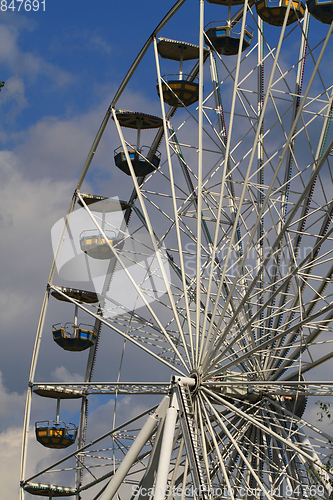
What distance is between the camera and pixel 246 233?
21062 millimetres

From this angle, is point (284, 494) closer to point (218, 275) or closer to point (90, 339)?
point (218, 275)

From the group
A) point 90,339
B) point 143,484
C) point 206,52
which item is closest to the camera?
point 143,484

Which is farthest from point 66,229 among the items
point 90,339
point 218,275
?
point 218,275

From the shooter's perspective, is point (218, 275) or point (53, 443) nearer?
point (218, 275)

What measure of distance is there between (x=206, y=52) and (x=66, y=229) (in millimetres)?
7703

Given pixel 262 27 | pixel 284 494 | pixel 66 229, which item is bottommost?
pixel 284 494

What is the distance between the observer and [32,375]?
23.6 meters

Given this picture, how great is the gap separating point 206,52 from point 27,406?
13.0 meters

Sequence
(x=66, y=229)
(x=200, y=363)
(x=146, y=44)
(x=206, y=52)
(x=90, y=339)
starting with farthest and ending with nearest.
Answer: (x=90, y=339) < (x=66, y=229) < (x=206, y=52) < (x=146, y=44) < (x=200, y=363)

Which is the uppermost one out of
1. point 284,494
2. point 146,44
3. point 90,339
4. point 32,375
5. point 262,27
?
point 262,27

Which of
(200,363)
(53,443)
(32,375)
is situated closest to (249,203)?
(200,363)

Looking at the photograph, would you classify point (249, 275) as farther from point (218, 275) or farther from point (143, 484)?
point (143, 484)

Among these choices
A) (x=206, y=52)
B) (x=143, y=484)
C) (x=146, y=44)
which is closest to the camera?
(x=143, y=484)

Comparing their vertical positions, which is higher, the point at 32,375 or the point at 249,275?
the point at 249,275
